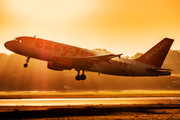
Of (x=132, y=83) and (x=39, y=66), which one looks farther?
(x=39, y=66)

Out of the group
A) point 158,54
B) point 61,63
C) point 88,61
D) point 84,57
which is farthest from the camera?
point 158,54

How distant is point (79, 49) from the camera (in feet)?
131

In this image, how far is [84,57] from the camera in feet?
124

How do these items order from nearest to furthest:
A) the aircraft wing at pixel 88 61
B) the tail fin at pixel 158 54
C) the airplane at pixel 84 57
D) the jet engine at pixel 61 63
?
the jet engine at pixel 61 63
the airplane at pixel 84 57
the aircraft wing at pixel 88 61
the tail fin at pixel 158 54

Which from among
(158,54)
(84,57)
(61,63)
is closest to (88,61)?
(84,57)

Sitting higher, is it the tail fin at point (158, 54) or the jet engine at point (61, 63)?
the tail fin at point (158, 54)

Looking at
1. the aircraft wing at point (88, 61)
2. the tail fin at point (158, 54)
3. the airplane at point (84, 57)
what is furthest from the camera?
the tail fin at point (158, 54)

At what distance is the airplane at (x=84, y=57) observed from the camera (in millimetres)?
36750

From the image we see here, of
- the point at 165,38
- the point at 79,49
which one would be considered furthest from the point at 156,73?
the point at 79,49

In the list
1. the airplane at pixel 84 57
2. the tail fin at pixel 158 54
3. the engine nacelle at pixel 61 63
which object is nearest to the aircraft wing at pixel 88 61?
the airplane at pixel 84 57

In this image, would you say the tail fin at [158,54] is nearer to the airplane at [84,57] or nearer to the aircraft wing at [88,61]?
the airplane at [84,57]

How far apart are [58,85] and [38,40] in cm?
14558

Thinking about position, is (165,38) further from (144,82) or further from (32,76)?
(32,76)

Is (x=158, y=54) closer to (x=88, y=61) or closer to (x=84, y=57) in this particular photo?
(x=88, y=61)
